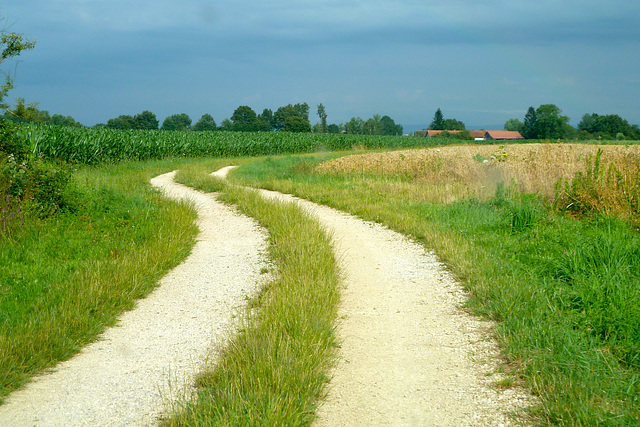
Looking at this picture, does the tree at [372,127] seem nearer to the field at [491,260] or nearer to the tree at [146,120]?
the tree at [146,120]

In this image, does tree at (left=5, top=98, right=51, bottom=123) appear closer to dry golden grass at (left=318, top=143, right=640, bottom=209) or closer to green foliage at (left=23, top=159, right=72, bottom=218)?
green foliage at (left=23, top=159, right=72, bottom=218)

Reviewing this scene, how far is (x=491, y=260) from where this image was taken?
6.84 metres

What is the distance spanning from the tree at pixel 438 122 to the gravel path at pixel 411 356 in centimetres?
13210

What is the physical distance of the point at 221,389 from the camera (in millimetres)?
3570

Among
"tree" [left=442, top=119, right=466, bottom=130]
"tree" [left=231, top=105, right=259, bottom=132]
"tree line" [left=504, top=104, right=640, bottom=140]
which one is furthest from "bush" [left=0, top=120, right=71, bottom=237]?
"tree" [left=442, top=119, right=466, bottom=130]

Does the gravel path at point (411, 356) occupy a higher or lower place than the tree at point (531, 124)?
lower

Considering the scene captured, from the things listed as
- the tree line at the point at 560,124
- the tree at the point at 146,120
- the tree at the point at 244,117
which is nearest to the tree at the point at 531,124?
the tree line at the point at 560,124

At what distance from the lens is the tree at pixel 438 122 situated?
440 feet

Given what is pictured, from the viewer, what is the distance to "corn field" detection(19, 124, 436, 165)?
20578 mm

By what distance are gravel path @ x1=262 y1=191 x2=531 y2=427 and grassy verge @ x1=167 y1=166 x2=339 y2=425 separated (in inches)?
8.2

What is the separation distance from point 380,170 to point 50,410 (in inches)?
611

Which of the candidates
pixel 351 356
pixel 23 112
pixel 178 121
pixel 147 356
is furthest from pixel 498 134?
pixel 147 356

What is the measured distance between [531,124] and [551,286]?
96.9 metres

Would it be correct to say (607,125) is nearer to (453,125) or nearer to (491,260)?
(453,125)
